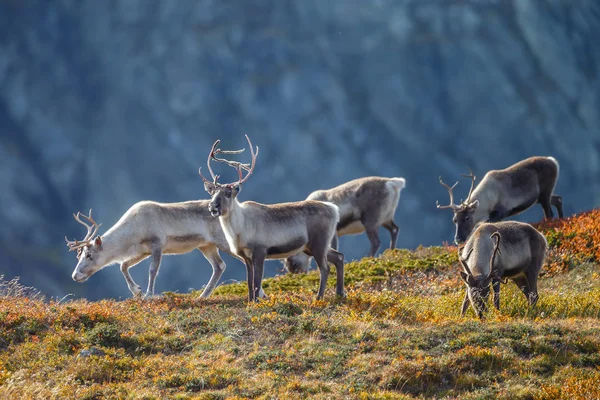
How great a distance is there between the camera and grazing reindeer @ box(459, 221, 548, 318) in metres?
10.9

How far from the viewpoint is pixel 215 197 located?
12289 millimetres

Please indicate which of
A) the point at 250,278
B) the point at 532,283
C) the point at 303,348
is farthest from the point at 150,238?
the point at 532,283

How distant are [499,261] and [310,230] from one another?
10.5ft

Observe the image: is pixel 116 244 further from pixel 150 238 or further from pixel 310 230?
pixel 310 230

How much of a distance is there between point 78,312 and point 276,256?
11.0ft

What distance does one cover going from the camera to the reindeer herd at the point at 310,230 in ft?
37.8

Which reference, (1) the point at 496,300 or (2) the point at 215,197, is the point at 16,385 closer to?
(2) the point at 215,197

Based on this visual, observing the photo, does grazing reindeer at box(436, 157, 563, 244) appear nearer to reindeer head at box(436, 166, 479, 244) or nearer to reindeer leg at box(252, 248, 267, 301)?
reindeer head at box(436, 166, 479, 244)

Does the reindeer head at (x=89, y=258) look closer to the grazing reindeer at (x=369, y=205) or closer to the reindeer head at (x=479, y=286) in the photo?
the grazing reindeer at (x=369, y=205)

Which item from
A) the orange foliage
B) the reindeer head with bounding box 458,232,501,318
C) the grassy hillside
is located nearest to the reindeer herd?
the reindeer head with bounding box 458,232,501,318

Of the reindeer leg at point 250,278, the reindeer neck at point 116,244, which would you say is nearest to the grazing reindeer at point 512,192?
the reindeer leg at point 250,278

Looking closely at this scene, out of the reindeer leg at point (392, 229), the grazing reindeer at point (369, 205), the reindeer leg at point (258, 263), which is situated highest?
the grazing reindeer at point (369, 205)

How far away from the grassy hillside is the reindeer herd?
62 cm

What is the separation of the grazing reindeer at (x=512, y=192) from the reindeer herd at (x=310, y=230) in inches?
1.0
